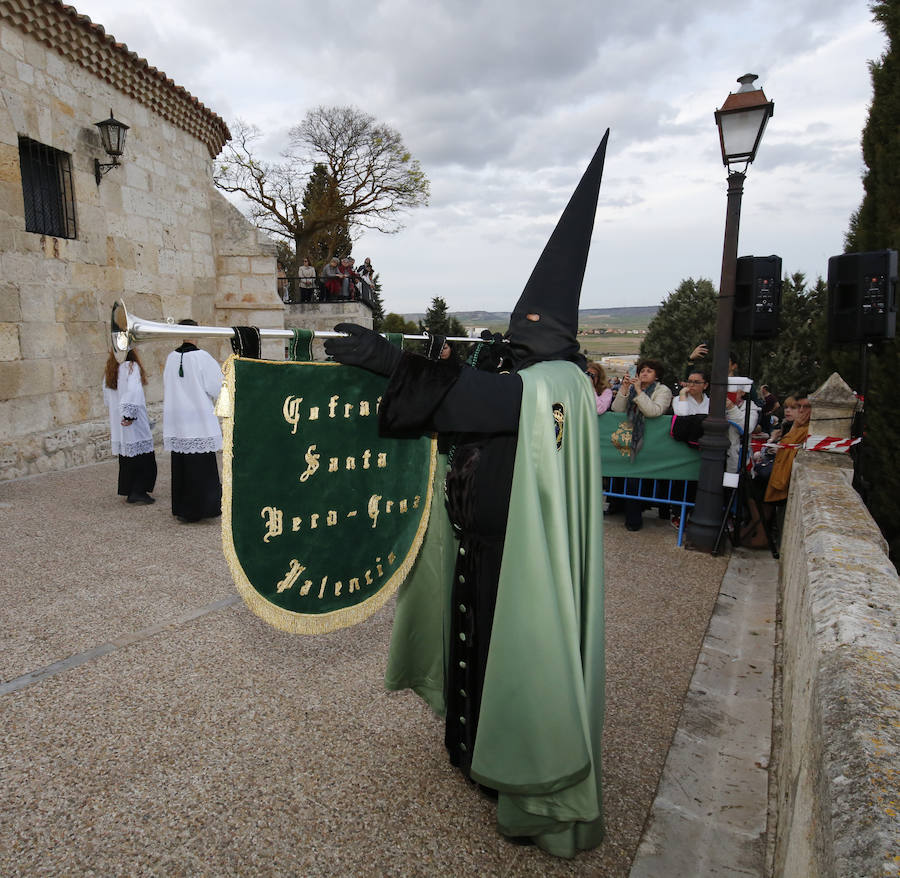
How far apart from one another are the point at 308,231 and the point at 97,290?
17.8 metres

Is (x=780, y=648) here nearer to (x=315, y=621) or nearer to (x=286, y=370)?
(x=315, y=621)

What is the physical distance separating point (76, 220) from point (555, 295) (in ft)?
31.2

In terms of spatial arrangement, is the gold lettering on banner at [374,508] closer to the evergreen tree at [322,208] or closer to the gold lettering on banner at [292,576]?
the gold lettering on banner at [292,576]

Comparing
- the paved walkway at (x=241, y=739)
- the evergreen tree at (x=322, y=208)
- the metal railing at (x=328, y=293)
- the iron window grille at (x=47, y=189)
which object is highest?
the evergreen tree at (x=322, y=208)

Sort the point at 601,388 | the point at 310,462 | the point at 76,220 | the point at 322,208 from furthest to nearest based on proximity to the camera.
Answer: the point at 322,208 → the point at 76,220 → the point at 601,388 → the point at 310,462

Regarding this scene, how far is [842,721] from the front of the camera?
1.44 metres

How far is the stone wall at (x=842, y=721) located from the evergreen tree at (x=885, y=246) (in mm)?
6725

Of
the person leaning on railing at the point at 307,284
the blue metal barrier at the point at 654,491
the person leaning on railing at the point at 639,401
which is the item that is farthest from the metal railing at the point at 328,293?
the blue metal barrier at the point at 654,491

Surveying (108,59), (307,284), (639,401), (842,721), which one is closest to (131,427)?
(639,401)

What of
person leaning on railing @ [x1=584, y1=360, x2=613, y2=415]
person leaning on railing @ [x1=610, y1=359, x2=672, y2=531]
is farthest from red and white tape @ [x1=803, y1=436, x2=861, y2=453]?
person leaning on railing @ [x1=584, y1=360, x2=613, y2=415]

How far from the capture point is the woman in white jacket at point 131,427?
654 centimetres

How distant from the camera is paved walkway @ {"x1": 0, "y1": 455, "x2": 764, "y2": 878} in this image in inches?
85.7

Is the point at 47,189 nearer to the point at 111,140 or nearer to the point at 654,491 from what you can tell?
the point at 111,140

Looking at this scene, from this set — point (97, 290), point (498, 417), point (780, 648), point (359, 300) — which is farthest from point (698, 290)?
point (498, 417)
